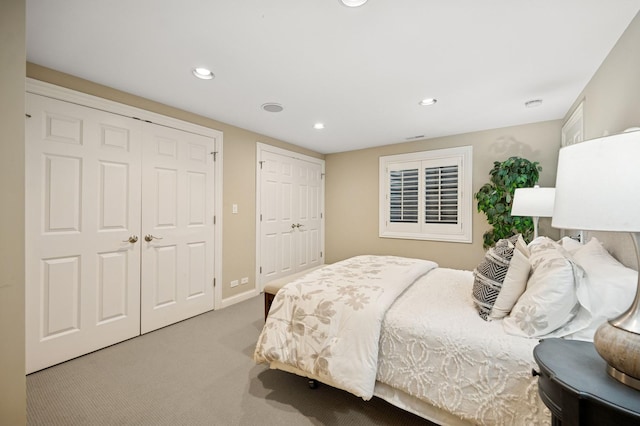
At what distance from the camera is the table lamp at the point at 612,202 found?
0.78m

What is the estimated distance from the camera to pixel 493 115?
318 cm

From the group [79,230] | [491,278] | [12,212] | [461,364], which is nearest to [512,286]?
[491,278]

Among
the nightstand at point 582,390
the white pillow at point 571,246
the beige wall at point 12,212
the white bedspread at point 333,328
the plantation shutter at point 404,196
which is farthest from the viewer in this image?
the plantation shutter at point 404,196

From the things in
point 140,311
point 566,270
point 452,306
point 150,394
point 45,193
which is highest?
point 45,193

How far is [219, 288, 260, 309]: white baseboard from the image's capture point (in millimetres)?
3467

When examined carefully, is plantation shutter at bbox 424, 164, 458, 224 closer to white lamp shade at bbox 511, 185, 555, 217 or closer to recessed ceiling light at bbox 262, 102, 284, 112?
white lamp shade at bbox 511, 185, 555, 217

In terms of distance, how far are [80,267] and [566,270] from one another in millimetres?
3397

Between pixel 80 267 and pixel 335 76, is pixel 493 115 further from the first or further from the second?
pixel 80 267

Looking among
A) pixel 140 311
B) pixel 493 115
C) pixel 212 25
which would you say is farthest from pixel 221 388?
pixel 493 115

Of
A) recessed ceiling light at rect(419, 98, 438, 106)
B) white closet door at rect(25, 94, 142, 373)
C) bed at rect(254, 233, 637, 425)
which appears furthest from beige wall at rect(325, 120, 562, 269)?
white closet door at rect(25, 94, 142, 373)

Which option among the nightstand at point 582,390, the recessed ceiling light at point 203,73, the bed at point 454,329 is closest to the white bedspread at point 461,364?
the bed at point 454,329

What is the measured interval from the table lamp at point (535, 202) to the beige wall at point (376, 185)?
1.05 meters

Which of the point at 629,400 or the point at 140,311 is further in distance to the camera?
the point at 140,311

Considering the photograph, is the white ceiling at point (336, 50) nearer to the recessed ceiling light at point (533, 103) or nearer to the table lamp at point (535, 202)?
the recessed ceiling light at point (533, 103)
